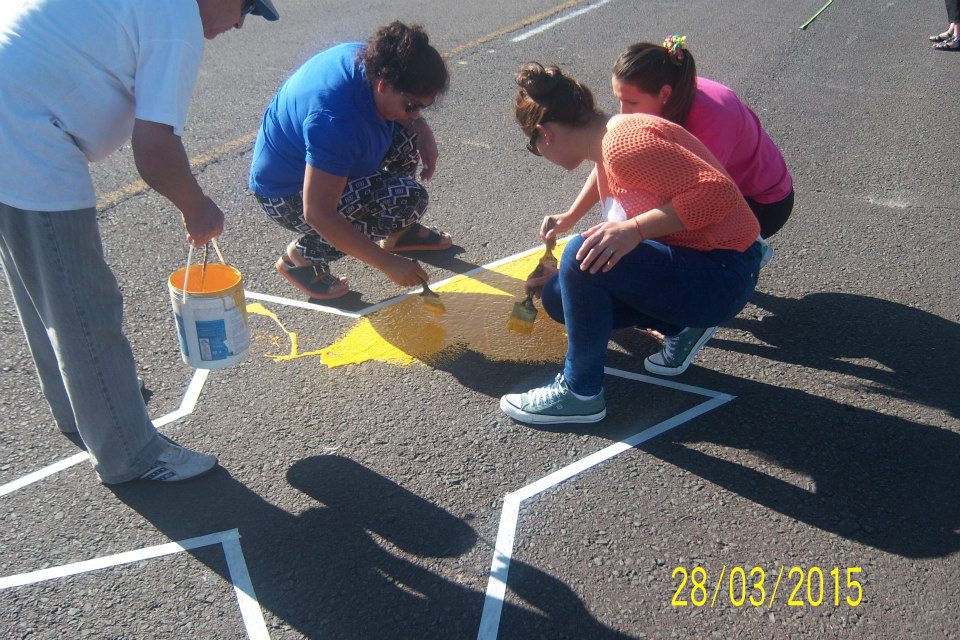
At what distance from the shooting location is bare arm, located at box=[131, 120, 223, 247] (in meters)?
2.19

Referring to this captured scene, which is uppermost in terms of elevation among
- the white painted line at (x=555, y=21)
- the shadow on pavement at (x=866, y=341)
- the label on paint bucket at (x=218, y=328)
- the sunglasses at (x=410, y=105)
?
the sunglasses at (x=410, y=105)

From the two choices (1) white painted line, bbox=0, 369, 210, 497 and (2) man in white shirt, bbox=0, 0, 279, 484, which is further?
(1) white painted line, bbox=0, 369, 210, 497

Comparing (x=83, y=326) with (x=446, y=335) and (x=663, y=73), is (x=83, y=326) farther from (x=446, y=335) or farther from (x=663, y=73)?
(x=663, y=73)

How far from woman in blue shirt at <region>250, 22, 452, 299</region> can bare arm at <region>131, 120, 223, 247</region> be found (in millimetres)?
848

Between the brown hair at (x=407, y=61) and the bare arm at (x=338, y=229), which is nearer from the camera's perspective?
the brown hair at (x=407, y=61)

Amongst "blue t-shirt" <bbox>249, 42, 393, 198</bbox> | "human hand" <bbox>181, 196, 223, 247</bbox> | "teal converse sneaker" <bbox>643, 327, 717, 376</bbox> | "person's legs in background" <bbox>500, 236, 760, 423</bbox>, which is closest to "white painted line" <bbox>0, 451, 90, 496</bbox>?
"human hand" <bbox>181, 196, 223, 247</bbox>

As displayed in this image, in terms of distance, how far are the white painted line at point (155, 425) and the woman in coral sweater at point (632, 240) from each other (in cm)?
124

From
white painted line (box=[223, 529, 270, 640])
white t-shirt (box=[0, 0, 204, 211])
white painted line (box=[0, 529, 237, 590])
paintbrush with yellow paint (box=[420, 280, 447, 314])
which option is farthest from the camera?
paintbrush with yellow paint (box=[420, 280, 447, 314])

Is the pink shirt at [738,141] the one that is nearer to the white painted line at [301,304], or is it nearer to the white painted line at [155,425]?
the white painted line at [301,304]

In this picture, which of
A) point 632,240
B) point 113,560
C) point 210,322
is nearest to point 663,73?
point 632,240

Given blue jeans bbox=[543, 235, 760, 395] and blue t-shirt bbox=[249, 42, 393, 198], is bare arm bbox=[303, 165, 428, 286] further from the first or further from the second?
blue jeans bbox=[543, 235, 760, 395]

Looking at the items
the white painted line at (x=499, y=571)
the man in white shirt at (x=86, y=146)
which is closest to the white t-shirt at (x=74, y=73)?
the man in white shirt at (x=86, y=146)

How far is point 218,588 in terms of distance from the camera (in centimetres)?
246
